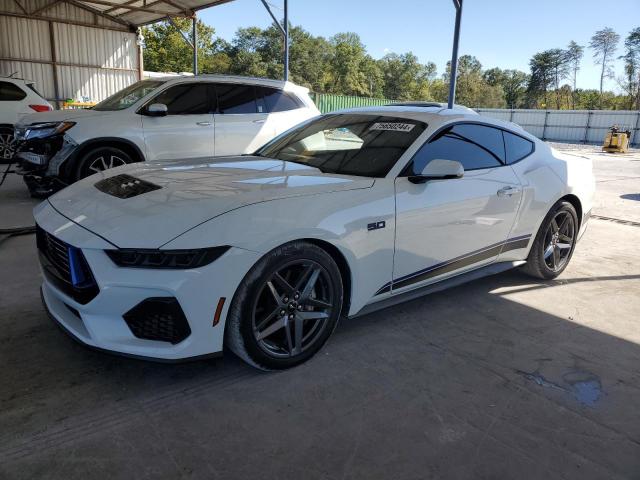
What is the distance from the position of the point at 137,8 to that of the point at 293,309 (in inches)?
747

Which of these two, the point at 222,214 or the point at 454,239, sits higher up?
the point at 222,214

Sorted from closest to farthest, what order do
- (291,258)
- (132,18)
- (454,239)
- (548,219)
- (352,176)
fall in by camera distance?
(291,258)
(352,176)
(454,239)
(548,219)
(132,18)

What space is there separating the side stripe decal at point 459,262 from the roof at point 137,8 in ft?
44.4

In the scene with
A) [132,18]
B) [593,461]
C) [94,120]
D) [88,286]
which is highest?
[132,18]

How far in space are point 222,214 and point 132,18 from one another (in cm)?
2144

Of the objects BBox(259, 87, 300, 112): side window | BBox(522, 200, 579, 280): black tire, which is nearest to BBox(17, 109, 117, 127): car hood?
BBox(259, 87, 300, 112): side window

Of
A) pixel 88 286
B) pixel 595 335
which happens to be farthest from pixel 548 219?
pixel 88 286

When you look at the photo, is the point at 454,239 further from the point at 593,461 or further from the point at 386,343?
the point at 593,461

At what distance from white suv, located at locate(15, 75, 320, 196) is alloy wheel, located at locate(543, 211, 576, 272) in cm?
458

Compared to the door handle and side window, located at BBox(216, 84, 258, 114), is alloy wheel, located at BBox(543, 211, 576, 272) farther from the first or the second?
side window, located at BBox(216, 84, 258, 114)

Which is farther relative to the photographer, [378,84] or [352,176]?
[378,84]

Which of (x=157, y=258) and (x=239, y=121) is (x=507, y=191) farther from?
(x=239, y=121)

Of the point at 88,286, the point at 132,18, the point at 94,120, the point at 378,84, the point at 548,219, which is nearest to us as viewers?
the point at 88,286

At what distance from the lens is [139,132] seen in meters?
6.63
